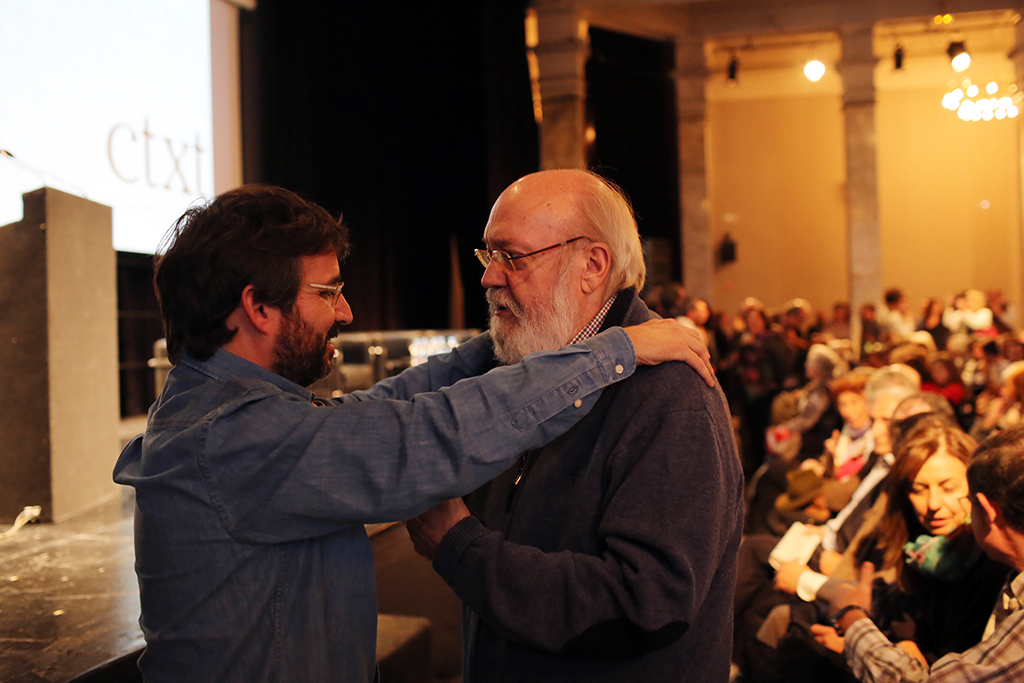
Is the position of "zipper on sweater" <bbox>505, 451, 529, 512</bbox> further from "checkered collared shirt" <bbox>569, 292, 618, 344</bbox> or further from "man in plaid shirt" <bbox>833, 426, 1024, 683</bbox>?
"man in plaid shirt" <bbox>833, 426, 1024, 683</bbox>

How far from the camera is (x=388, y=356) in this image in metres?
6.90

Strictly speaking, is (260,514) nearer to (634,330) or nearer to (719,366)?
(634,330)

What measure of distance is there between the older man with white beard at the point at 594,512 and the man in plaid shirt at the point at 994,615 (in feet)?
1.89

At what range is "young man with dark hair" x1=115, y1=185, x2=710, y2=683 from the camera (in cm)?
112

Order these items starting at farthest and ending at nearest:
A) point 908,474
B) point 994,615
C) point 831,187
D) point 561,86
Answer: point 831,187 < point 561,86 < point 908,474 < point 994,615

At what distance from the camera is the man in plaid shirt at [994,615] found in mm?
1555

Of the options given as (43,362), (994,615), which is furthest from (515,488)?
(43,362)

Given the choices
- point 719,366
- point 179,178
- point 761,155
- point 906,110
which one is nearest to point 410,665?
point 179,178

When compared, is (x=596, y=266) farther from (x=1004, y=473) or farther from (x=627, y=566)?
(x=1004, y=473)

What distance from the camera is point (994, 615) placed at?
6.05ft

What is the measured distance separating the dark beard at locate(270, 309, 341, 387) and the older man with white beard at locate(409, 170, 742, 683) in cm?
32

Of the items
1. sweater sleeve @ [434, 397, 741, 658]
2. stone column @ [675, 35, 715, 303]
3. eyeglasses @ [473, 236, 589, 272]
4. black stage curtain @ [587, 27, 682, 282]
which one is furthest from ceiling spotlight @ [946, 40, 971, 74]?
sweater sleeve @ [434, 397, 741, 658]

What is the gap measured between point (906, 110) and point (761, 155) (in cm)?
293

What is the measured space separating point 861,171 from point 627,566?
1192cm
